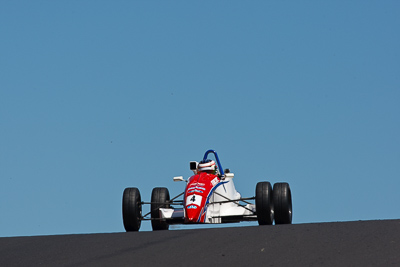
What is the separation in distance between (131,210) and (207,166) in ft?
7.89

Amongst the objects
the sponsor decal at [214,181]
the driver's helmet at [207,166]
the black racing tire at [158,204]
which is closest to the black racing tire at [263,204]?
the sponsor decal at [214,181]

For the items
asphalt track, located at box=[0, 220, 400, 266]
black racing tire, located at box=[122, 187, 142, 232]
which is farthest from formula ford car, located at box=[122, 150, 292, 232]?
asphalt track, located at box=[0, 220, 400, 266]

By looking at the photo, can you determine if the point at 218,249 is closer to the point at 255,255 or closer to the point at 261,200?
the point at 255,255

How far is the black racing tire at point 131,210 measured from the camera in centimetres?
1778

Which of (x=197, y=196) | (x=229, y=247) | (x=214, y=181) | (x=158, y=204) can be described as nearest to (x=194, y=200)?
(x=197, y=196)

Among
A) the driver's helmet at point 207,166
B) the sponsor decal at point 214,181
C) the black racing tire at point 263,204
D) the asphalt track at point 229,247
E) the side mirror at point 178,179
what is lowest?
the asphalt track at point 229,247

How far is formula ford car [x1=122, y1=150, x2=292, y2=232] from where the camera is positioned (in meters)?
17.1

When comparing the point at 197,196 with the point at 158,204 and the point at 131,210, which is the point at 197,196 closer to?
the point at 131,210

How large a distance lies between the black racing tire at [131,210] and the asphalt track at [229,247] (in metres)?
3.27

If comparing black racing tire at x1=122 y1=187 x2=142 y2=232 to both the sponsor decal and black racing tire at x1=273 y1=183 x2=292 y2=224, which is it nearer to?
the sponsor decal

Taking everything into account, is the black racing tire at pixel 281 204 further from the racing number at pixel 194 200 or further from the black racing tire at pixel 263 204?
the racing number at pixel 194 200

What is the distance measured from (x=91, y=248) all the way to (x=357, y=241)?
426cm

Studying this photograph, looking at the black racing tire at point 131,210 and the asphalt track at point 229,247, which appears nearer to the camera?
the asphalt track at point 229,247

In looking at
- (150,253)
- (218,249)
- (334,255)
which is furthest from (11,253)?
(334,255)
